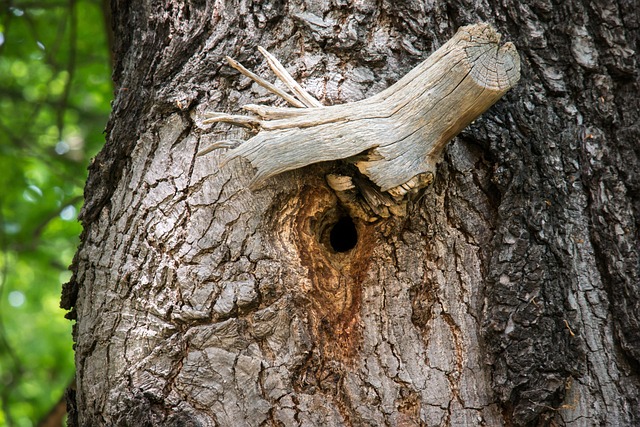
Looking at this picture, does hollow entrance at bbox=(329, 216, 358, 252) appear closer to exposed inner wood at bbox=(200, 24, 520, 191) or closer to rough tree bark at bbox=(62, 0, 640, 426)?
rough tree bark at bbox=(62, 0, 640, 426)

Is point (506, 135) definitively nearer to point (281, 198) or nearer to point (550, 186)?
point (550, 186)

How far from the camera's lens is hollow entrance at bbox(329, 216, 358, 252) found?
206cm

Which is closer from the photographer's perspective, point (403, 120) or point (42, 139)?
point (403, 120)

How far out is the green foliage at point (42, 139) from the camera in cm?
425

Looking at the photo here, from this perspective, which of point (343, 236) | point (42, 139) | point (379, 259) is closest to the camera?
point (379, 259)

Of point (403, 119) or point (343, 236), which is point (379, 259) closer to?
point (343, 236)

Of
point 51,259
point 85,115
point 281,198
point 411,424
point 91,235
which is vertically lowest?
point 411,424

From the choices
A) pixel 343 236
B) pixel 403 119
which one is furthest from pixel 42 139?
pixel 403 119

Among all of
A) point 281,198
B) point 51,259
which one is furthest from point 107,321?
point 51,259

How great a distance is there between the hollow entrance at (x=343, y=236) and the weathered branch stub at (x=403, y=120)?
0.38 meters

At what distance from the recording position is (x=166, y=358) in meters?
1.83

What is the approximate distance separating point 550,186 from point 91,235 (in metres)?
1.52

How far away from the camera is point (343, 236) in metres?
2.08

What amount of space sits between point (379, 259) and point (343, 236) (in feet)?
0.89
